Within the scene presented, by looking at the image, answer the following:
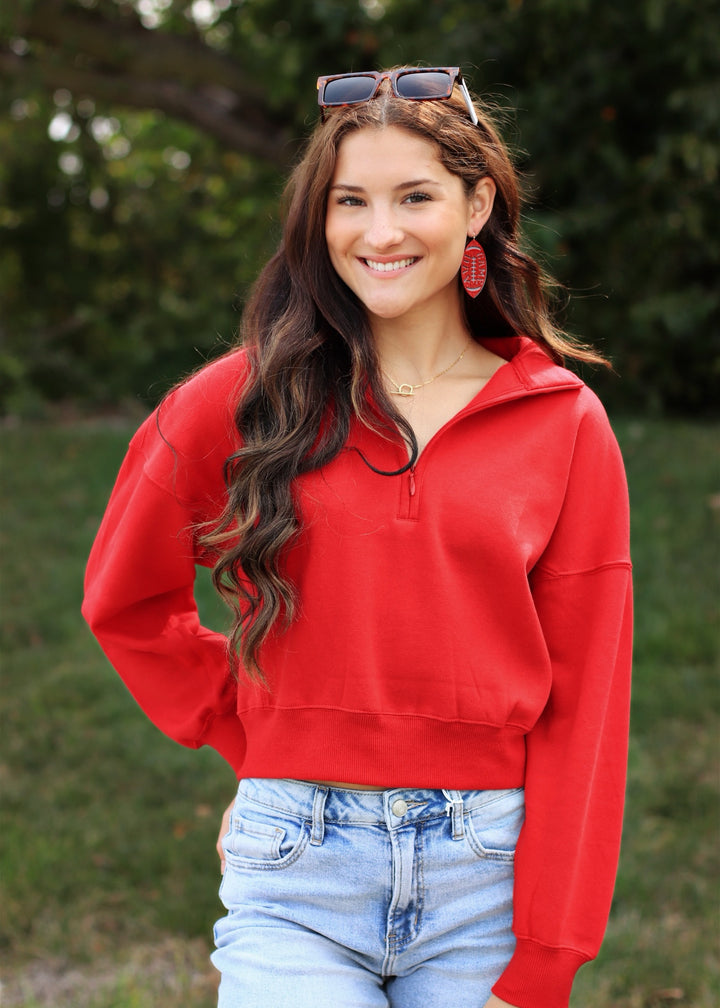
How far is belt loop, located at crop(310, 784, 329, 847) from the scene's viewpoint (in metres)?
1.80

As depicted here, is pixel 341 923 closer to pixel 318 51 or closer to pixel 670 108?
pixel 670 108

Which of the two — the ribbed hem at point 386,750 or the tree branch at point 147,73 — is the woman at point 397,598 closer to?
the ribbed hem at point 386,750

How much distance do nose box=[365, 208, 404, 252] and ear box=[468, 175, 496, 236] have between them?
21 centimetres

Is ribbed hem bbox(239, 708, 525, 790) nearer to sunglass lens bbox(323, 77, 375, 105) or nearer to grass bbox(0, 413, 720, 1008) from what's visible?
sunglass lens bbox(323, 77, 375, 105)

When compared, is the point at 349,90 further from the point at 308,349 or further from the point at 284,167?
the point at 284,167

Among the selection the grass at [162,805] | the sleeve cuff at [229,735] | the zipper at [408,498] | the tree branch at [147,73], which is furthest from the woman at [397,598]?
the tree branch at [147,73]

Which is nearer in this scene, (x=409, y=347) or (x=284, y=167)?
(x=409, y=347)

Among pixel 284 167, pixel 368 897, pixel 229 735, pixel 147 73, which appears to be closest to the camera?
pixel 368 897

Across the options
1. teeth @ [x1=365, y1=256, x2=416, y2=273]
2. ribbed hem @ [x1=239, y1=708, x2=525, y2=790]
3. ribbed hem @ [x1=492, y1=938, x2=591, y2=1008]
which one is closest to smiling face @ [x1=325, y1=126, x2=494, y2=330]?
teeth @ [x1=365, y1=256, x2=416, y2=273]

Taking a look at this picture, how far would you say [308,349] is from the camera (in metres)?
1.99

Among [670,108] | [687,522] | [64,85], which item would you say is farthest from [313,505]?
[64,85]

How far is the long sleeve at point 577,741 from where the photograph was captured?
1.83m

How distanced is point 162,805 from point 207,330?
6.29 m

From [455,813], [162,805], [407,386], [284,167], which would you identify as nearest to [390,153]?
[407,386]
